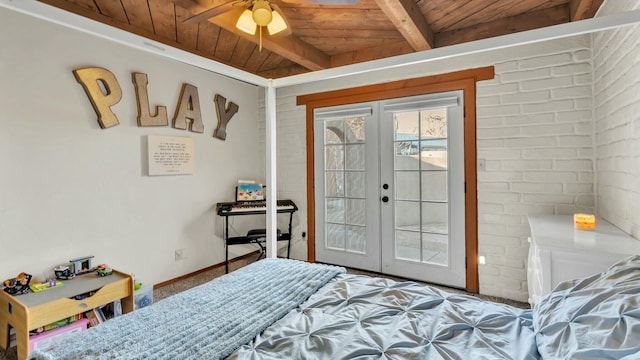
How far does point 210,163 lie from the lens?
3.65 m

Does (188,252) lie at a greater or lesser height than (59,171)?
lesser

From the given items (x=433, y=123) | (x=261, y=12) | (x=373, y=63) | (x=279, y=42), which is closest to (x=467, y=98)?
(x=433, y=123)

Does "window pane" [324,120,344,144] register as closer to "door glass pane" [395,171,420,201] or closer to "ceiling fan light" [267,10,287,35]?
"door glass pane" [395,171,420,201]

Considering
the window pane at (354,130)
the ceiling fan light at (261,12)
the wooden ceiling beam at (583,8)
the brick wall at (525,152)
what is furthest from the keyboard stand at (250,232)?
the wooden ceiling beam at (583,8)

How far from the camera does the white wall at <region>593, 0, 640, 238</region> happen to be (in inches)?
64.7

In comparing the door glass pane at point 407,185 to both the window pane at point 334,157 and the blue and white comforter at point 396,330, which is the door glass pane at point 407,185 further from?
the blue and white comforter at point 396,330

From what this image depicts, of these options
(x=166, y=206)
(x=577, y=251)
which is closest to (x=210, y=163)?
(x=166, y=206)

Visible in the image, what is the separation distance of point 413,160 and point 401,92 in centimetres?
71

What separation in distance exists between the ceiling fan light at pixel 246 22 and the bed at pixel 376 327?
1735 millimetres

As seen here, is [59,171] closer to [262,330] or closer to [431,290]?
[262,330]

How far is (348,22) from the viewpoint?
263 centimetres

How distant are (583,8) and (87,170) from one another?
12.9 feet

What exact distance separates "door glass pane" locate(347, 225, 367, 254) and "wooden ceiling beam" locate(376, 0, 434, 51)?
1.95 metres

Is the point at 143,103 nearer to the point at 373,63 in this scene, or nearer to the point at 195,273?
the point at 195,273
